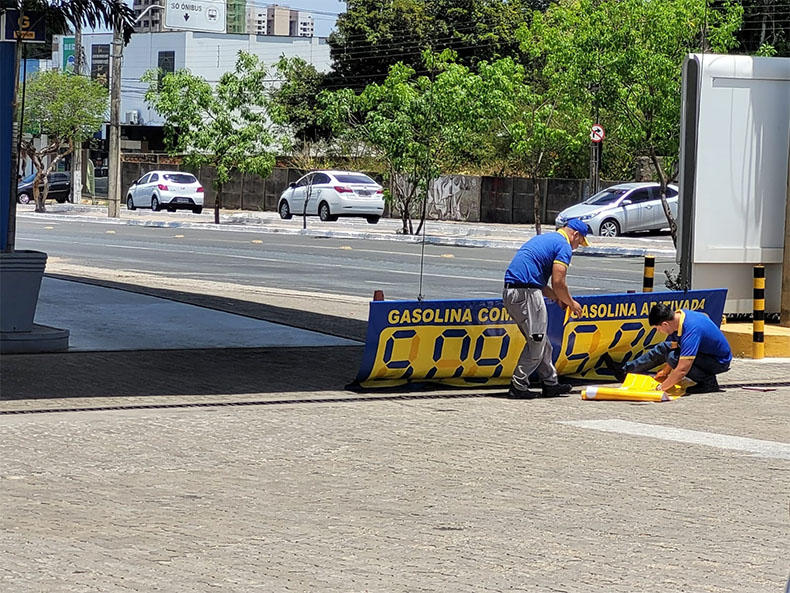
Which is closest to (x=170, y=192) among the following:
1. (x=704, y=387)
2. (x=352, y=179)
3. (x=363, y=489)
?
(x=352, y=179)

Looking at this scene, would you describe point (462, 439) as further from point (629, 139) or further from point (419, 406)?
point (629, 139)

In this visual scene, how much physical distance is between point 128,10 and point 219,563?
9.72 meters

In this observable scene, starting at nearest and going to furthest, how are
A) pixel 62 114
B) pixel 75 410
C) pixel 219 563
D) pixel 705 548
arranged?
pixel 219 563 → pixel 705 548 → pixel 75 410 → pixel 62 114

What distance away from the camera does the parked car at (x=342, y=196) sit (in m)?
44.5

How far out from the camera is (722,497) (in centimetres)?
796

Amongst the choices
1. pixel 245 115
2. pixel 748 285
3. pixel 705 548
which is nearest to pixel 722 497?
pixel 705 548

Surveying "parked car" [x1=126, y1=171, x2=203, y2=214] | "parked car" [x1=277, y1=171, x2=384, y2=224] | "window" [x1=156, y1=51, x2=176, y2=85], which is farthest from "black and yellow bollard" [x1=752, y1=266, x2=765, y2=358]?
"window" [x1=156, y1=51, x2=176, y2=85]

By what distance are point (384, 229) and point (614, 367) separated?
3071cm

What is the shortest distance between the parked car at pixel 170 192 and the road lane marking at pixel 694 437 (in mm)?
43267

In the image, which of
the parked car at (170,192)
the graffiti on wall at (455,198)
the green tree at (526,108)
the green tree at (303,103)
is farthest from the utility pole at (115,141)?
the green tree at (303,103)

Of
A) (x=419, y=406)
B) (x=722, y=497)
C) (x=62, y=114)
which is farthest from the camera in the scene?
(x=62, y=114)

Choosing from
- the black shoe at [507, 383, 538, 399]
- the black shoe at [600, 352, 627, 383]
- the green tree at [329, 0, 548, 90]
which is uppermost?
the green tree at [329, 0, 548, 90]

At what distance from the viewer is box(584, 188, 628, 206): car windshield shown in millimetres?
39688

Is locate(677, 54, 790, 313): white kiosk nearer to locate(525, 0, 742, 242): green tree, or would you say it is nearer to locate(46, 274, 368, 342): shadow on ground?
locate(46, 274, 368, 342): shadow on ground
